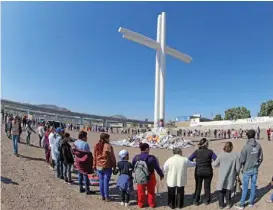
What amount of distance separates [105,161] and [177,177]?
6.50ft

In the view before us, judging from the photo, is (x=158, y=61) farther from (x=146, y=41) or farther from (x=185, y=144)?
(x=185, y=144)

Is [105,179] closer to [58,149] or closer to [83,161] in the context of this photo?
[83,161]

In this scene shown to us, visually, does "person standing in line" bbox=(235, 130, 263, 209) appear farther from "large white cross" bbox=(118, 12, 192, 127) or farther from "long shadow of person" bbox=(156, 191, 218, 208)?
"large white cross" bbox=(118, 12, 192, 127)

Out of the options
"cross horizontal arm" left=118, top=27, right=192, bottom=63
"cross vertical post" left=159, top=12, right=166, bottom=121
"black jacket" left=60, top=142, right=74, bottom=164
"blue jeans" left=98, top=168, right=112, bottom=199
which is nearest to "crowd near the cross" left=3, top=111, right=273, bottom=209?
"blue jeans" left=98, top=168, right=112, bottom=199

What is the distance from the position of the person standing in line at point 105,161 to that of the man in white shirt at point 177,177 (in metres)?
1.53

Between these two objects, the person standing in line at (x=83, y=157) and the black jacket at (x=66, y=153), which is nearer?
the person standing in line at (x=83, y=157)

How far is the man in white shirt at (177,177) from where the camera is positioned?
7387 millimetres

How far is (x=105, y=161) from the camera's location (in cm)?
790

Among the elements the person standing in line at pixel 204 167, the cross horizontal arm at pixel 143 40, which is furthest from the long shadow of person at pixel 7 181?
the cross horizontal arm at pixel 143 40

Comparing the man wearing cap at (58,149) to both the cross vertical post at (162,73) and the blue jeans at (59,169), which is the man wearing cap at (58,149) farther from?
the cross vertical post at (162,73)

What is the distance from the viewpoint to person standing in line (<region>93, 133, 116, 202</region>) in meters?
7.91

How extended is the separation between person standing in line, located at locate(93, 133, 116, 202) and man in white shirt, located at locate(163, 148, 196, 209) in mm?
1532

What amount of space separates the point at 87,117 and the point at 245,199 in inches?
4010

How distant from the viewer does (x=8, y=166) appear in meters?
11.0
